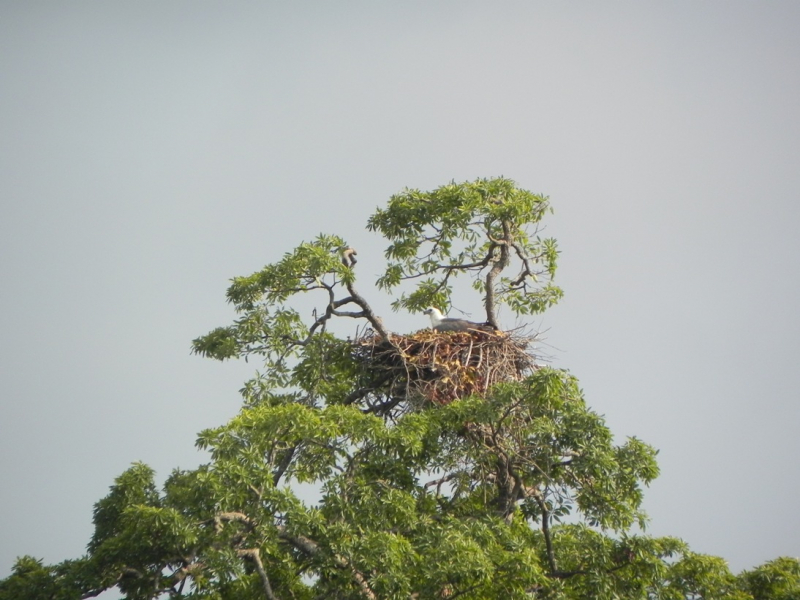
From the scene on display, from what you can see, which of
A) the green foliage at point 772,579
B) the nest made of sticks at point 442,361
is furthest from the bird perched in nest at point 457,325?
the green foliage at point 772,579

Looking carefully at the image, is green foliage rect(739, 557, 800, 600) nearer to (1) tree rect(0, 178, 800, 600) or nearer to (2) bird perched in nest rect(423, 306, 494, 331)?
(1) tree rect(0, 178, 800, 600)

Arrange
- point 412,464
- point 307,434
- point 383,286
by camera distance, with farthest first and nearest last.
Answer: point 383,286 < point 412,464 < point 307,434

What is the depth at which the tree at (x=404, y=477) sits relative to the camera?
1061 cm

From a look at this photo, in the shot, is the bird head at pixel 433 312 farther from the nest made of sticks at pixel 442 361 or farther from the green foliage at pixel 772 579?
the green foliage at pixel 772 579

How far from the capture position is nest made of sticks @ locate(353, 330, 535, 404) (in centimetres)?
1338

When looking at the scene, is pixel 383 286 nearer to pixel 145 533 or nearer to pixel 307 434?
pixel 307 434

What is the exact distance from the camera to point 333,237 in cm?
1377

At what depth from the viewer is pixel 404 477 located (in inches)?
478

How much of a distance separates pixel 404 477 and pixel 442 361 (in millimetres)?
1804

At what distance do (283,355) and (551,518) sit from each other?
3.63 meters

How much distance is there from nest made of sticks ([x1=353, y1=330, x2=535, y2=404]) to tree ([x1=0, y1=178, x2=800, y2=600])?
0.03 m

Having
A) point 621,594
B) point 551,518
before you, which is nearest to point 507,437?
point 551,518

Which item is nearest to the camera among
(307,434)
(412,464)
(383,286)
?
(307,434)

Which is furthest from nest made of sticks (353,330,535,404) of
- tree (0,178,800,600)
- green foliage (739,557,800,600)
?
green foliage (739,557,800,600)
